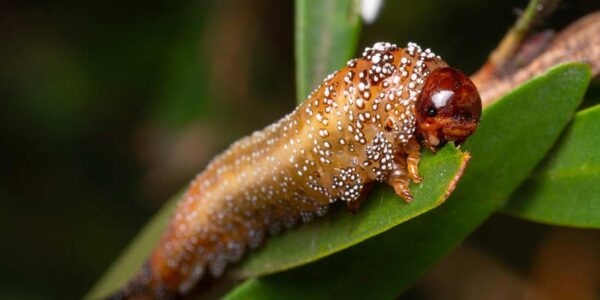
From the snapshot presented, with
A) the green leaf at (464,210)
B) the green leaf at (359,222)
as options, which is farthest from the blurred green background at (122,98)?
the green leaf at (464,210)

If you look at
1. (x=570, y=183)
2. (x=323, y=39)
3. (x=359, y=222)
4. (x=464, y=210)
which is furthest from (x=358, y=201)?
(x=323, y=39)

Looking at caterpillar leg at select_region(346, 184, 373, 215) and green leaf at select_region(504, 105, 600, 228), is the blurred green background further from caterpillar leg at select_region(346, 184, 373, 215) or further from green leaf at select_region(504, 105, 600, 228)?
caterpillar leg at select_region(346, 184, 373, 215)

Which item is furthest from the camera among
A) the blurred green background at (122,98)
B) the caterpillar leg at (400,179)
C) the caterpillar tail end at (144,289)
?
the blurred green background at (122,98)

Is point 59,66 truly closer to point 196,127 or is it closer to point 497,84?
point 196,127

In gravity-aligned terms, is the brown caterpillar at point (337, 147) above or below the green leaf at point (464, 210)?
above

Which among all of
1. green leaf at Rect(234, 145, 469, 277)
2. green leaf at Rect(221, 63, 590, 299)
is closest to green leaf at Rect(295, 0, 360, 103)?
green leaf at Rect(234, 145, 469, 277)

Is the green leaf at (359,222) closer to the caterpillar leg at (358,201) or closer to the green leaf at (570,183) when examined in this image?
the caterpillar leg at (358,201)

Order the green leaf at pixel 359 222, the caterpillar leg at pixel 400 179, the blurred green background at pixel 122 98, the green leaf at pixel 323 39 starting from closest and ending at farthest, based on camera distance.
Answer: the green leaf at pixel 359 222, the caterpillar leg at pixel 400 179, the green leaf at pixel 323 39, the blurred green background at pixel 122 98

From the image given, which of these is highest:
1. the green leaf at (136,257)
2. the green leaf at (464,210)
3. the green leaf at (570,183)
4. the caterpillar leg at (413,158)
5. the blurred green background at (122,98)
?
the blurred green background at (122,98)
